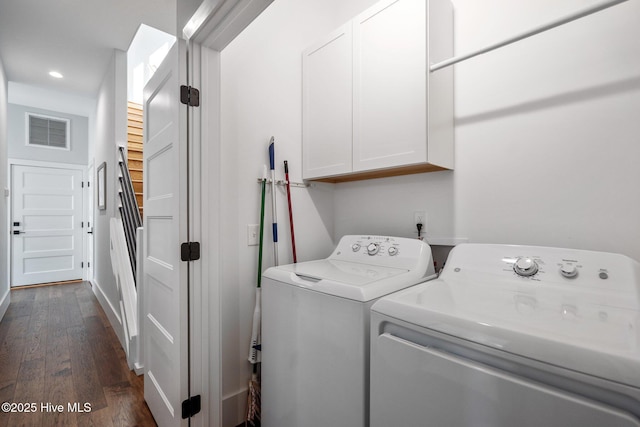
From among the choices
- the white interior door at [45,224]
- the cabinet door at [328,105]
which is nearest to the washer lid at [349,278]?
the cabinet door at [328,105]

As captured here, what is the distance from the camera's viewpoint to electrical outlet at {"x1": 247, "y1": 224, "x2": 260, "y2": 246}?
1753mm

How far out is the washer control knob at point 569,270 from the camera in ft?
3.46

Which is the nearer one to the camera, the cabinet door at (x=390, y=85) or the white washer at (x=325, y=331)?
the white washer at (x=325, y=331)

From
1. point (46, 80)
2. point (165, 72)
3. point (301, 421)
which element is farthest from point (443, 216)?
point (46, 80)

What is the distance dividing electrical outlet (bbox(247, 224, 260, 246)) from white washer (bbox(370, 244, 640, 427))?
983 mm

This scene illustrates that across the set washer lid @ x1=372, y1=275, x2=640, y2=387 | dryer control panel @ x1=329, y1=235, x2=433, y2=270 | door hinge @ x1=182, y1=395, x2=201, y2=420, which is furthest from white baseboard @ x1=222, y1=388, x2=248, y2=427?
washer lid @ x1=372, y1=275, x2=640, y2=387

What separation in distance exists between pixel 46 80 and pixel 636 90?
560cm

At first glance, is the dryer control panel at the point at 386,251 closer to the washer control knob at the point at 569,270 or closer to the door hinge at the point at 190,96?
the washer control knob at the point at 569,270

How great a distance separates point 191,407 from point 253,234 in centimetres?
89

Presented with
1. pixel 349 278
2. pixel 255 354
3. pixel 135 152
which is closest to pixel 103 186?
pixel 135 152

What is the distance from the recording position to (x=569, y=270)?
1.07 m

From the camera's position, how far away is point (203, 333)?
1.44 metres

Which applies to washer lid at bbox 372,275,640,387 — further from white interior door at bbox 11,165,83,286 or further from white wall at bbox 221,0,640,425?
white interior door at bbox 11,165,83,286

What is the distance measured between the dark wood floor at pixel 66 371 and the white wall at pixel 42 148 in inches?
105
